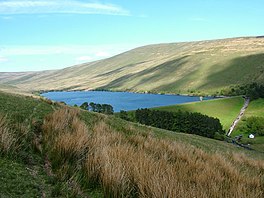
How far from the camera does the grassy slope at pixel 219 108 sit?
13854 centimetres

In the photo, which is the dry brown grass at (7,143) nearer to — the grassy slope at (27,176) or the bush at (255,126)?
the grassy slope at (27,176)

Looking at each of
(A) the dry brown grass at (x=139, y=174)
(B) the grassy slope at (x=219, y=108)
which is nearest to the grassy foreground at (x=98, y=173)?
(A) the dry brown grass at (x=139, y=174)

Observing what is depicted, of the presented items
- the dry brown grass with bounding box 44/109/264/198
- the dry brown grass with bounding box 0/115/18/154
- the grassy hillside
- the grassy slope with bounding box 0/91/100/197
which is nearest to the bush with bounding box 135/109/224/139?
the grassy hillside

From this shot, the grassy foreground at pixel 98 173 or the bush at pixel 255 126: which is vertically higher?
the grassy foreground at pixel 98 173

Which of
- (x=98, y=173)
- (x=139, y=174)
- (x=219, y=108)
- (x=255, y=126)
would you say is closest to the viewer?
(x=139, y=174)

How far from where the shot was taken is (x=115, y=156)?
22.0 feet

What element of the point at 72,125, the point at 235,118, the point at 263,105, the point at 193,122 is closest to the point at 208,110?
the point at 235,118

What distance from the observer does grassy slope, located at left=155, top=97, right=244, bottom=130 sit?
13854 centimetres

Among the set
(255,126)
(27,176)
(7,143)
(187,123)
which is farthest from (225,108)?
(27,176)

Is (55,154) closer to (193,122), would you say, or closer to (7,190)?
(7,190)

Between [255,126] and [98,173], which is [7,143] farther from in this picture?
[255,126]

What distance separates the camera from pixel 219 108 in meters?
145

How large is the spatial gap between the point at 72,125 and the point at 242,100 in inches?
6115

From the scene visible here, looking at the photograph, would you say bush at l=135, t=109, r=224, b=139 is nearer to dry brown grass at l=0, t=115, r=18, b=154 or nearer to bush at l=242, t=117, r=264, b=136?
bush at l=242, t=117, r=264, b=136
